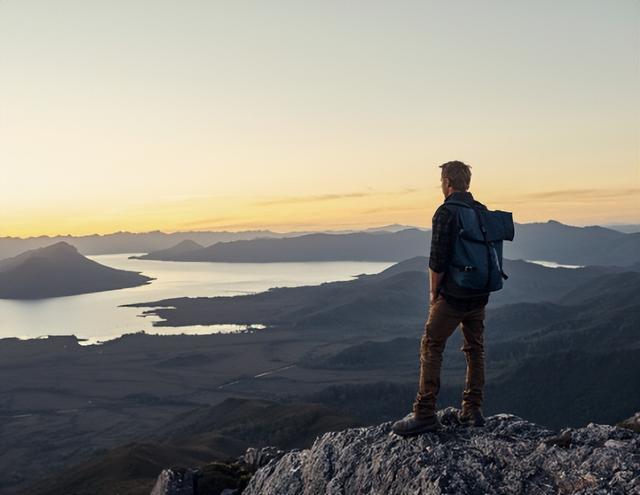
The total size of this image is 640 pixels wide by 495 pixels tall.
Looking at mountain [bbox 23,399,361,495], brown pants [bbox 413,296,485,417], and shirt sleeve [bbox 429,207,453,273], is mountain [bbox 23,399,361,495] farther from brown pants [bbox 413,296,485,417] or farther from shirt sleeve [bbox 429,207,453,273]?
shirt sleeve [bbox 429,207,453,273]

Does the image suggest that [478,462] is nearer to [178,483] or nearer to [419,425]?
[419,425]

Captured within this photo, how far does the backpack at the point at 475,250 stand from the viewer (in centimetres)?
1067

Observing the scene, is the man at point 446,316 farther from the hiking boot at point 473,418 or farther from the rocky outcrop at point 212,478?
the rocky outcrop at point 212,478

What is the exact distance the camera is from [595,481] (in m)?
9.43

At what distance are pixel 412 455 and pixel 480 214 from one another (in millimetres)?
5023

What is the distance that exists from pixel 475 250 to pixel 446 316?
4.62 ft

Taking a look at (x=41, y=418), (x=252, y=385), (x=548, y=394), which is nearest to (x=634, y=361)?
(x=548, y=394)

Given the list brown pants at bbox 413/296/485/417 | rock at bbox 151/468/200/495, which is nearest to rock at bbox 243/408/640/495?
brown pants at bbox 413/296/485/417

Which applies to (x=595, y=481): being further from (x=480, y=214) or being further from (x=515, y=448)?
A: (x=480, y=214)

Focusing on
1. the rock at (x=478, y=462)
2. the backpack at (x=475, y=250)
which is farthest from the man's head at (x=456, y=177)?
the rock at (x=478, y=462)

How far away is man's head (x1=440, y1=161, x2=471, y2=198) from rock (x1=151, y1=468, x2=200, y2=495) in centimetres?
1564

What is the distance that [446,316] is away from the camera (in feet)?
36.6

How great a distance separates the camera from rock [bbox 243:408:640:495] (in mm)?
9766

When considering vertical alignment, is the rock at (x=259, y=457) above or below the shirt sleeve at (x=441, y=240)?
below
